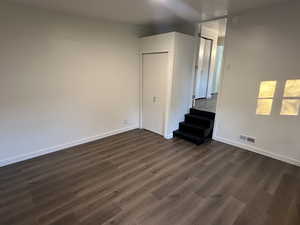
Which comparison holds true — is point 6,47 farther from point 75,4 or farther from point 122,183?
point 122,183

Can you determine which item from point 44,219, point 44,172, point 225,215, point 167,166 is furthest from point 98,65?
point 225,215

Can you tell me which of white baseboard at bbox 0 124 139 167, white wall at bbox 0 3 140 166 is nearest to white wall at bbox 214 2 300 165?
white wall at bbox 0 3 140 166

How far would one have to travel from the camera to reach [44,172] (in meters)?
2.59

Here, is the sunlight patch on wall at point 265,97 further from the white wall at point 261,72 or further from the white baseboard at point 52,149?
the white baseboard at point 52,149

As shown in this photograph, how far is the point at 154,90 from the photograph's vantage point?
407cm

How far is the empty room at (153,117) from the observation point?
2.02 meters

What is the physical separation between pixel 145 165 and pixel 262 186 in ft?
5.77

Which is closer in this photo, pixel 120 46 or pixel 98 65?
Result: pixel 98 65

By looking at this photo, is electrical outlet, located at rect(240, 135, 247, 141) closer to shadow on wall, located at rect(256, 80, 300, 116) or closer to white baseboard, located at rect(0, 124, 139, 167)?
shadow on wall, located at rect(256, 80, 300, 116)

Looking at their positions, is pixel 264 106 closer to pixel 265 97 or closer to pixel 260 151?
pixel 265 97

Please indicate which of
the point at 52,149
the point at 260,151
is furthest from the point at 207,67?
the point at 52,149

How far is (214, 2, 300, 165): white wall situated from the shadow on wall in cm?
6

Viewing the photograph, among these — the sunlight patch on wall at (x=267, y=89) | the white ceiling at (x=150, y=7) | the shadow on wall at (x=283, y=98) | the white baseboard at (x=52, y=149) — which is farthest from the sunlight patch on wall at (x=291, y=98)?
the white baseboard at (x=52, y=149)

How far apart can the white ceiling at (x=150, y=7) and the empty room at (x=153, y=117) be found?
0.06 ft
